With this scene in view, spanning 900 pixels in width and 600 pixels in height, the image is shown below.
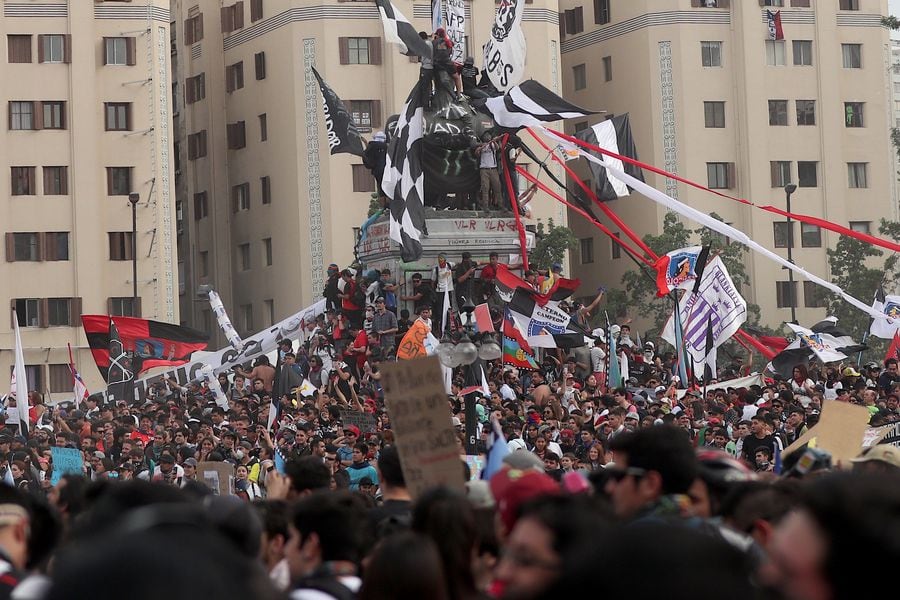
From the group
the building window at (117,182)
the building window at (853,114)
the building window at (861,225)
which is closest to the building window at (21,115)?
the building window at (117,182)

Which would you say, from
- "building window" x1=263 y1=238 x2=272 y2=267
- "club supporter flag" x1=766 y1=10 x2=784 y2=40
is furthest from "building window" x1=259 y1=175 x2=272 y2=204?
"club supporter flag" x1=766 y1=10 x2=784 y2=40

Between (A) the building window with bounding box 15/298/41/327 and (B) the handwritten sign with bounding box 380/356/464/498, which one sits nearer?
(B) the handwritten sign with bounding box 380/356/464/498

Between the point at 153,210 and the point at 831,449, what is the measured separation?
162 ft

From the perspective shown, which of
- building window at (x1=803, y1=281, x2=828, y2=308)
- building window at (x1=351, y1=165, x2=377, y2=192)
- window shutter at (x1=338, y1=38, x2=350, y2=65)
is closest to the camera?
building window at (x1=351, y1=165, x2=377, y2=192)

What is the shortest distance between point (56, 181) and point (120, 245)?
9.15 feet

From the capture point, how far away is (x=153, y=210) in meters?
58.5

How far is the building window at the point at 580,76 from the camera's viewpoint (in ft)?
221

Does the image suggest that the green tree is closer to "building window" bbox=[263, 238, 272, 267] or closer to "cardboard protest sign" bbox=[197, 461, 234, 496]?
"building window" bbox=[263, 238, 272, 267]

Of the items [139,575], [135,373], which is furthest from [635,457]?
[135,373]

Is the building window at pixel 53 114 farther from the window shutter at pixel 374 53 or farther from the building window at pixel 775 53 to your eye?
the building window at pixel 775 53

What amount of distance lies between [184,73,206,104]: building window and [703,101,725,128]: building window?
17.4 m

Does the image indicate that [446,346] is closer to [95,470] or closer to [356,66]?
[95,470]

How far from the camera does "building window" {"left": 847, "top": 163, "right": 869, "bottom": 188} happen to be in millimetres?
65625

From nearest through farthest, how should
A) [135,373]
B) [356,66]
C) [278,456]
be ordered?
[278,456] < [135,373] < [356,66]
